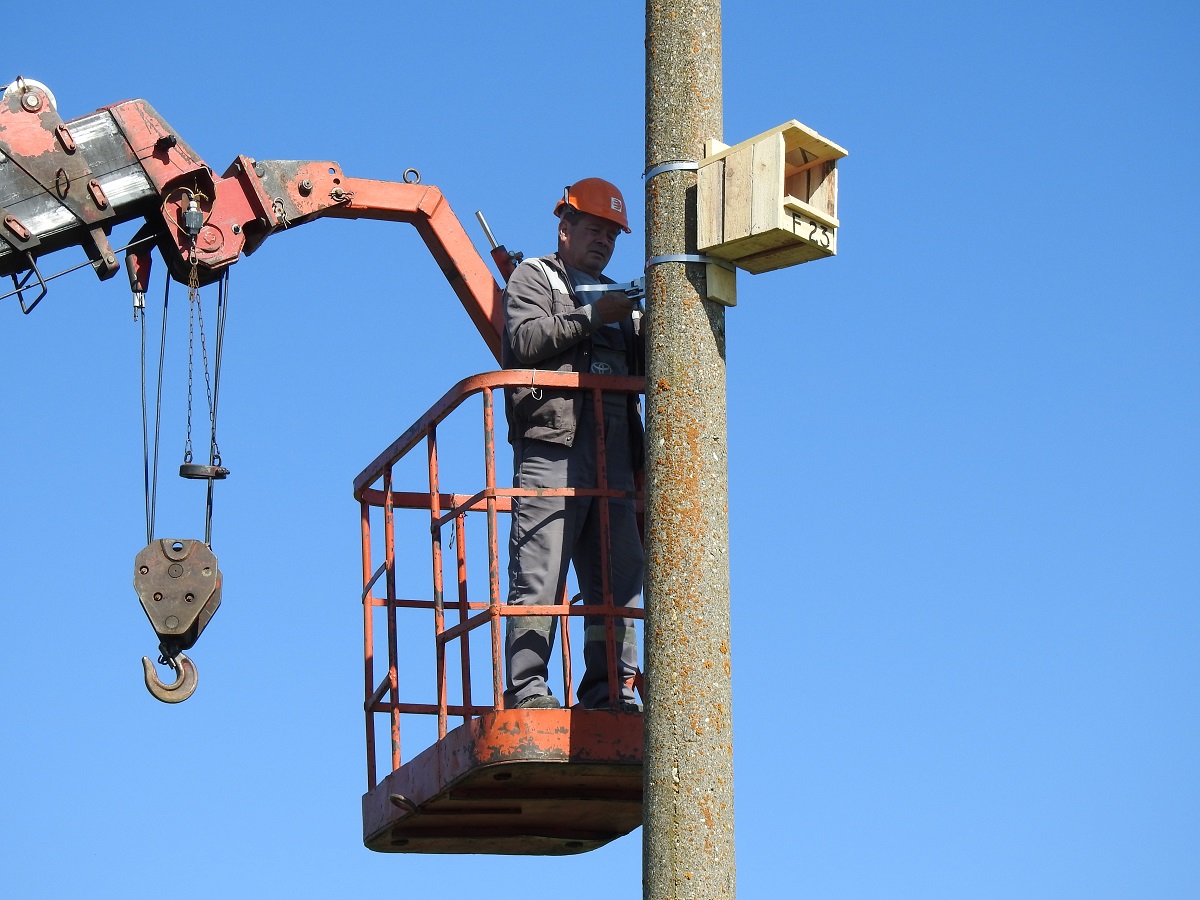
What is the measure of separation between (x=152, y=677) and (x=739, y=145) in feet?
13.1

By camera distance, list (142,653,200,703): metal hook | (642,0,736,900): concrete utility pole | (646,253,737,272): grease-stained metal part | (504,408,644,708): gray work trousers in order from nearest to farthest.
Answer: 1. (642,0,736,900): concrete utility pole
2. (646,253,737,272): grease-stained metal part
3. (504,408,644,708): gray work trousers
4. (142,653,200,703): metal hook

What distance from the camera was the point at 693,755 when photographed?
6.50 m

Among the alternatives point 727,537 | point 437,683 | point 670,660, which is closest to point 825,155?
point 727,537

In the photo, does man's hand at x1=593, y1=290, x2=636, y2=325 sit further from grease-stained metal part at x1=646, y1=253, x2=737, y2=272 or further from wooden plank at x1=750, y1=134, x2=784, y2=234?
wooden plank at x1=750, y1=134, x2=784, y2=234

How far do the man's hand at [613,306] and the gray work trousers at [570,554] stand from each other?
16.9 inches

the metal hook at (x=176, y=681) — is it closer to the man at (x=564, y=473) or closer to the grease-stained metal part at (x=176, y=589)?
the grease-stained metal part at (x=176, y=589)

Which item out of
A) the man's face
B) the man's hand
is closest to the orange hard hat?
the man's face

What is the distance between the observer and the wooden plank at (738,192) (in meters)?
6.92

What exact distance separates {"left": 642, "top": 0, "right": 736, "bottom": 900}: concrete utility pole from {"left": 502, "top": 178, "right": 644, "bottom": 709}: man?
1.39 m

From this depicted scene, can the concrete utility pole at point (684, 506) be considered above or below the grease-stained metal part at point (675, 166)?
below

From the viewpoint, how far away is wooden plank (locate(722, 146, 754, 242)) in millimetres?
6922

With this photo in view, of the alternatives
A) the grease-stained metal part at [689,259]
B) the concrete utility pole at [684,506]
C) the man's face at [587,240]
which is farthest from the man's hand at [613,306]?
the grease-stained metal part at [689,259]

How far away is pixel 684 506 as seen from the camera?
6.77m

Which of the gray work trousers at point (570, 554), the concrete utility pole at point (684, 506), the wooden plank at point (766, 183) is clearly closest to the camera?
the concrete utility pole at point (684, 506)
